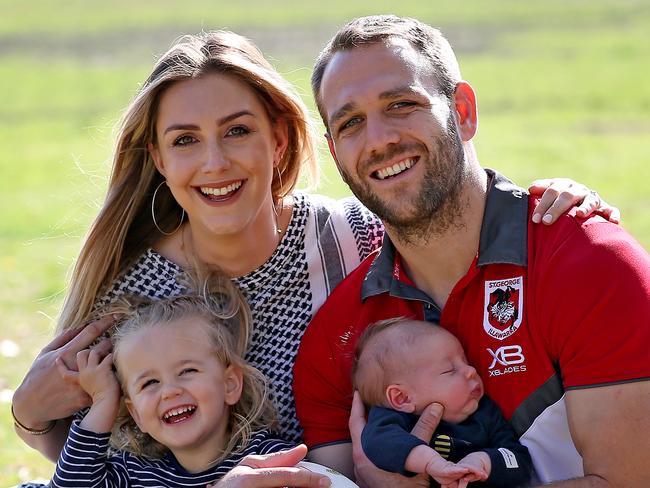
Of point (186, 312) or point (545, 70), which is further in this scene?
point (545, 70)

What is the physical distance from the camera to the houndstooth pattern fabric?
445 cm

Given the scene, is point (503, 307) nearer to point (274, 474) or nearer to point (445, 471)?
point (445, 471)

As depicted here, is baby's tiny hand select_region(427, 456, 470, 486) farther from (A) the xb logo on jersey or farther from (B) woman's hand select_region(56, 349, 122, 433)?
(B) woman's hand select_region(56, 349, 122, 433)

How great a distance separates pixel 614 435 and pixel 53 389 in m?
2.19

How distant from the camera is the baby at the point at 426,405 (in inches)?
142

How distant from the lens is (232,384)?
4.16 metres

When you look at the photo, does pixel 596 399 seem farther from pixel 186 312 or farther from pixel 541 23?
pixel 541 23

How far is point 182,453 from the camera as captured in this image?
4.05 metres

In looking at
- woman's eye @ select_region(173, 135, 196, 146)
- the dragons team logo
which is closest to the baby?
the dragons team logo

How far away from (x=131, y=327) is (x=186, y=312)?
8.6 inches

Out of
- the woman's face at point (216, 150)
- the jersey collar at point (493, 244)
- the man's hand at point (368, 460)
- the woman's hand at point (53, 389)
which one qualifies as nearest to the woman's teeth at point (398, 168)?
the jersey collar at point (493, 244)

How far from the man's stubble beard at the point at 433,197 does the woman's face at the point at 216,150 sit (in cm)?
63

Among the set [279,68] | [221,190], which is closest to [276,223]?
[221,190]

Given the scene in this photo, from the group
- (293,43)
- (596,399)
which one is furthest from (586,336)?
(293,43)
